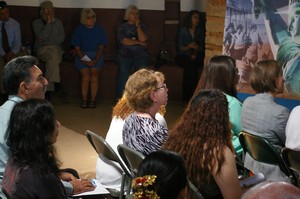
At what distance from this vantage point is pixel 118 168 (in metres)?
3.62

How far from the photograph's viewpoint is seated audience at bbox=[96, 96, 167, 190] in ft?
11.9

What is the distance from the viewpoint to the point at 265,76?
3865 millimetres

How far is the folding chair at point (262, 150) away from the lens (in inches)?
136

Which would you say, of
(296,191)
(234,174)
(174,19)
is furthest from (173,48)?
(296,191)

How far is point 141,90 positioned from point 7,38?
4.89 m

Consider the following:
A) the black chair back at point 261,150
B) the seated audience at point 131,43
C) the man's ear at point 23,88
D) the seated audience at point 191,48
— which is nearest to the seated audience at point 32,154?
the man's ear at point 23,88

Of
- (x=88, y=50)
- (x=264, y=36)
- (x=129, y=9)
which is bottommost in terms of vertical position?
(x=88, y=50)

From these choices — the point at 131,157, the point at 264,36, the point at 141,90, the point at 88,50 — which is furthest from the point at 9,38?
the point at 131,157

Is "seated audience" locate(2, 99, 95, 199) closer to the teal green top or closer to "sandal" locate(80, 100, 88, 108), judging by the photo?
the teal green top

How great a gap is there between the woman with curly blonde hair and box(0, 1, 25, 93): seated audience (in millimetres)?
5564

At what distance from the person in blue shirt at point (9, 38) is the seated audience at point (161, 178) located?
6.22 meters

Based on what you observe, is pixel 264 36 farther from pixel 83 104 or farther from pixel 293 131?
pixel 83 104

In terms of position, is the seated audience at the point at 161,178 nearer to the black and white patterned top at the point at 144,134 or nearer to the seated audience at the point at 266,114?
the black and white patterned top at the point at 144,134

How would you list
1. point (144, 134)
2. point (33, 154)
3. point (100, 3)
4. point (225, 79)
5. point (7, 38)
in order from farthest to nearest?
point (100, 3) < point (7, 38) < point (225, 79) < point (144, 134) < point (33, 154)
